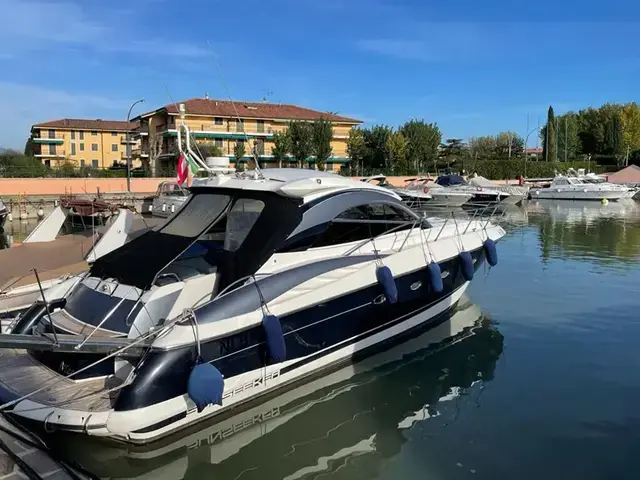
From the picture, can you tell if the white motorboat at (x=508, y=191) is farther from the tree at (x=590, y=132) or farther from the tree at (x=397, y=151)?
the tree at (x=590, y=132)

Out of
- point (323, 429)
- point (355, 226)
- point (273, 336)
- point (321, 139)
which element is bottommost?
point (323, 429)

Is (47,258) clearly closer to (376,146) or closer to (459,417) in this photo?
(459,417)

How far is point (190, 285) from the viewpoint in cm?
597

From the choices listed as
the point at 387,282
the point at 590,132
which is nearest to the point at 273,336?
the point at 387,282

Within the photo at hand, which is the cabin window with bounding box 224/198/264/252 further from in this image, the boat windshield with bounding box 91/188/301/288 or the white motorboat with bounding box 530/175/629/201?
the white motorboat with bounding box 530/175/629/201

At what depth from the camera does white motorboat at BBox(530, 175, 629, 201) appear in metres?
40.5

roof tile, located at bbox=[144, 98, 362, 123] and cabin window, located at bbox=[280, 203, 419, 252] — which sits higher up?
roof tile, located at bbox=[144, 98, 362, 123]

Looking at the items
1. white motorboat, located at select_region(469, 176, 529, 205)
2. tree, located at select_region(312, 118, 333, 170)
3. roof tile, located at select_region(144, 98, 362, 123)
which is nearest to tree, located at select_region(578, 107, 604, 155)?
roof tile, located at select_region(144, 98, 362, 123)

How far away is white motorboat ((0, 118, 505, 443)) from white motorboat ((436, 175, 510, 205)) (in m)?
26.0

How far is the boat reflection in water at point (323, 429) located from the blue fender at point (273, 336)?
33.5 inches

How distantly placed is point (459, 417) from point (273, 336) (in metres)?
2.24

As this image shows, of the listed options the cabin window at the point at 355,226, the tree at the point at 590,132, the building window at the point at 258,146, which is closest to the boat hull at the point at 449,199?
the building window at the point at 258,146

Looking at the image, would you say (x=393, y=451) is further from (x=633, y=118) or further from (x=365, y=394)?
(x=633, y=118)

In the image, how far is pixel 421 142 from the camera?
62656 mm
